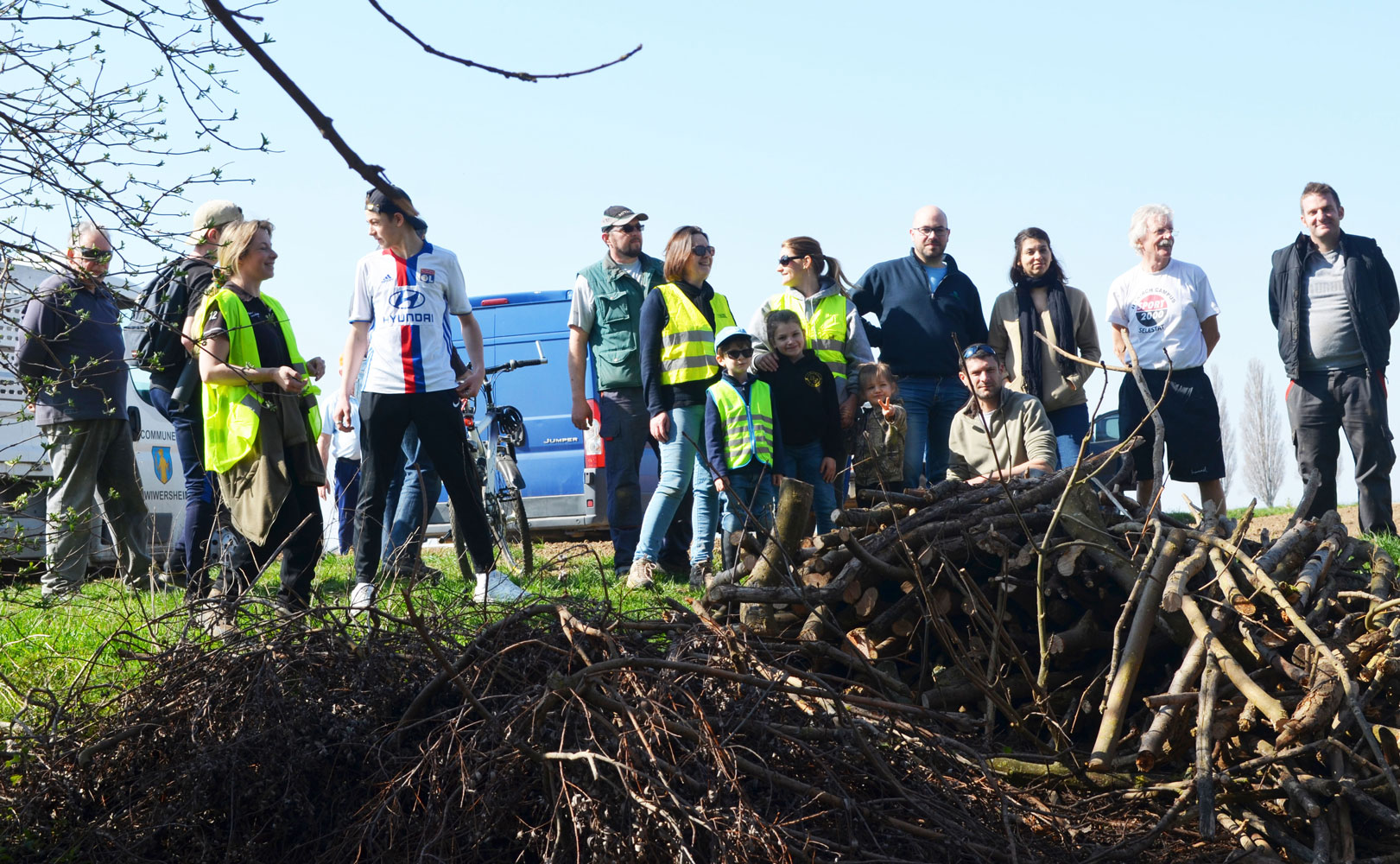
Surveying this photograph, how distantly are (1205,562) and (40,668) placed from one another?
14.4ft

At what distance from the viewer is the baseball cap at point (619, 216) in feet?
25.8

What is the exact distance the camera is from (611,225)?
25.9ft

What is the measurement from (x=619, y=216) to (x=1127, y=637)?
14.7 ft

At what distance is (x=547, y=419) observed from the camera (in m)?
11.4

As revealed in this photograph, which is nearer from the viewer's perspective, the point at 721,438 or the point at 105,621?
the point at 105,621

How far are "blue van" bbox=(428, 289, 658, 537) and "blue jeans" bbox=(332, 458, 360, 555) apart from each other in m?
1.39

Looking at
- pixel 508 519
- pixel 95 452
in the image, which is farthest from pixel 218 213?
pixel 508 519

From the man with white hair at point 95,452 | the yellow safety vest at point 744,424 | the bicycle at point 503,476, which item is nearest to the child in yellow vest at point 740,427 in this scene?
the yellow safety vest at point 744,424

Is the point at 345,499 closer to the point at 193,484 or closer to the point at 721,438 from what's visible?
the point at 193,484

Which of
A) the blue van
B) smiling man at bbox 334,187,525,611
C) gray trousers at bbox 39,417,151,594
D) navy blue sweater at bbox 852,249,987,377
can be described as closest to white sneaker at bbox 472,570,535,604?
smiling man at bbox 334,187,525,611

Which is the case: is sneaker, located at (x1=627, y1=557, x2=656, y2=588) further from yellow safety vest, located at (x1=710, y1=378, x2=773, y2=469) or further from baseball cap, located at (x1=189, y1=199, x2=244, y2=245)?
baseball cap, located at (x1=189, y1=199, x2=244, y2=245)

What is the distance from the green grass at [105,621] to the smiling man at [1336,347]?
4490 mm

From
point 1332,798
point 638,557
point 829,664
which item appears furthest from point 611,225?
point 1332,798

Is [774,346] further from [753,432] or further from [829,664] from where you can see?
[829,664]
